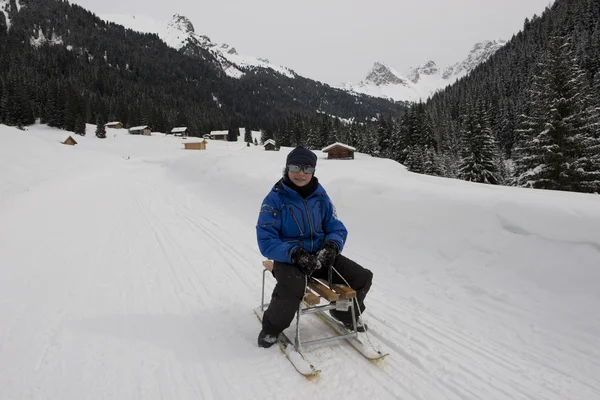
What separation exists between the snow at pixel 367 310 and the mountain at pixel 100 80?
277 ft

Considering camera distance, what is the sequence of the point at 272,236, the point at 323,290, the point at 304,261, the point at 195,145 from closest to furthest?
the point at 304,261, the point at 323,290, the point at 272,236, the point at 195,145

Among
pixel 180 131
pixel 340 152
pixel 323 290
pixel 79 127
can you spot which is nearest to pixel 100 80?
pixel 180 131

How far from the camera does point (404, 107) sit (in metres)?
68.2

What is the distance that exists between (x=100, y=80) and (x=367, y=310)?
157641 millimetres

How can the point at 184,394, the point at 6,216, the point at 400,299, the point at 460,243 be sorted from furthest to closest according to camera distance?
the point at 6,216 → the point at 460,243 → the point at 400,299 → the point at 184,394

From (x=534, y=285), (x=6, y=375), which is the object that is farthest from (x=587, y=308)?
(x=6, y=375)

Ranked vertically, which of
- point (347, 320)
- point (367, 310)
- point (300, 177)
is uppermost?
point (300, 177)

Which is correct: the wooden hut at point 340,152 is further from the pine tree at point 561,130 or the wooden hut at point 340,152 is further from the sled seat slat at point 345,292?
the sled seat slat at point 345,292

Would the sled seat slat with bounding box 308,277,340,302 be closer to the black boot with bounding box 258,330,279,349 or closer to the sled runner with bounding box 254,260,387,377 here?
the sled runner with bounding box 254,260,387,377

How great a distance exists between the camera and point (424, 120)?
57.6m

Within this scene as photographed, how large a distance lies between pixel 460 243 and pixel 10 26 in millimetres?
214273

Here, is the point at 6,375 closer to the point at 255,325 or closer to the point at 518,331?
the point at 255,325

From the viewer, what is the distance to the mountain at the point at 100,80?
80.9 metres

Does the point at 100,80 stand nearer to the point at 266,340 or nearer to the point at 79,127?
the point at 79,127
